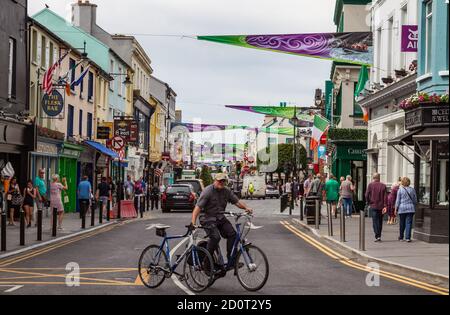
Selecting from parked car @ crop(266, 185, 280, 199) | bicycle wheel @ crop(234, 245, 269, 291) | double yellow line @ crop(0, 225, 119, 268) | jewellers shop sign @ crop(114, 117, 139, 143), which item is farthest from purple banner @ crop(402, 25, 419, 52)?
parked car @ crop(266, 185, 280, 199)

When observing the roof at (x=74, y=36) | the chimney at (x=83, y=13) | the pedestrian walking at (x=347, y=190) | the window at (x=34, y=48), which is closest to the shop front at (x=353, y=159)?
the pedestrian walking at (x=347, y=190)

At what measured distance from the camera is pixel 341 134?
140 feet

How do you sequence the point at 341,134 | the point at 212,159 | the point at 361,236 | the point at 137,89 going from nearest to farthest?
the point at 361,236
the point at 341,134
the point at 137,89
the point at 212,159

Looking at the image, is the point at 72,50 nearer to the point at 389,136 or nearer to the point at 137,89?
the point at 389,136

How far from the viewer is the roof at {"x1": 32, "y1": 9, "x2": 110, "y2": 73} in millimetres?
45031

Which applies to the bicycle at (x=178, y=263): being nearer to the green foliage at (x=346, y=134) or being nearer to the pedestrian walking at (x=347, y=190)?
the pedestrian walking at (x=347, y=190)

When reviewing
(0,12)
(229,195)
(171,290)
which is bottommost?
(171,290)

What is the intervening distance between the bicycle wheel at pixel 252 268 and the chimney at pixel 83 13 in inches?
1800

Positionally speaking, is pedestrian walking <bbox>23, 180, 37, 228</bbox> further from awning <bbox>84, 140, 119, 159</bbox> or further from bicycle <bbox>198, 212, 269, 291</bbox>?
awning <bbox>84, 140, 119, 159</bbox>

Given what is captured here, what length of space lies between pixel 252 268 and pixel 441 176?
10473mm

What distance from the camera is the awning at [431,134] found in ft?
66.4

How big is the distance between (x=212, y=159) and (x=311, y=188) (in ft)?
384

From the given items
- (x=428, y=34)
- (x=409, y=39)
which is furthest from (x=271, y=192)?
(x=428, y=34)
